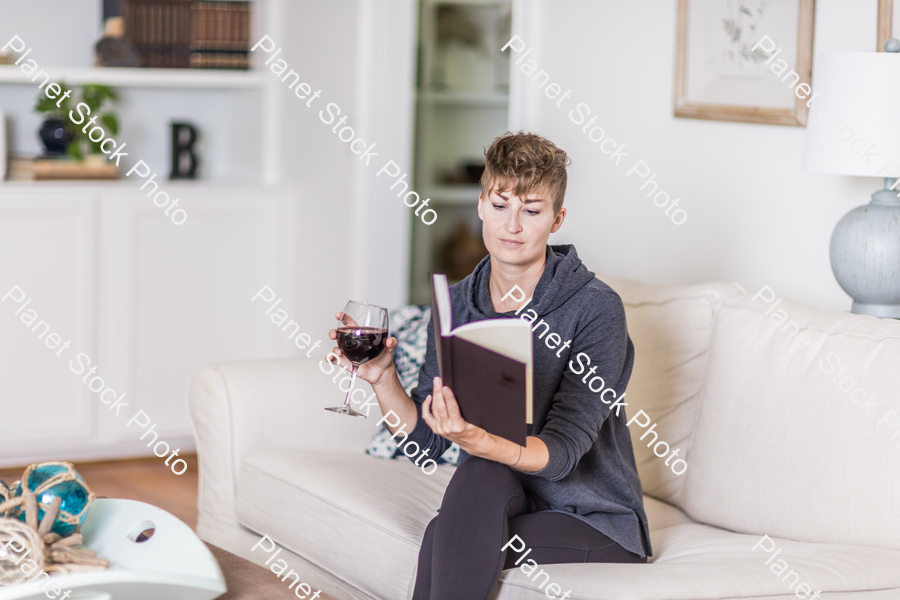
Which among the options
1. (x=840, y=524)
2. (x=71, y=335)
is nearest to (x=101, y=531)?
(x=840, y=524)

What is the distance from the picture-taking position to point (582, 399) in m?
1.65

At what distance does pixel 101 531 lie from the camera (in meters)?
1.64

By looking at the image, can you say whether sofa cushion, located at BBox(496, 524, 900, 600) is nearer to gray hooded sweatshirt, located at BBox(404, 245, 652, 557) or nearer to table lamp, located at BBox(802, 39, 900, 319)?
gray hooded sweatshirt, located at BBox(404, 245, 652, 557)

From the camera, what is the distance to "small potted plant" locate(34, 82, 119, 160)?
11.7 feet

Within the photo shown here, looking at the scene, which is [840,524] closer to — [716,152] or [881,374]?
[881,374]

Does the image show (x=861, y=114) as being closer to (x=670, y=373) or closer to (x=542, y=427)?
(x=670, y=373)

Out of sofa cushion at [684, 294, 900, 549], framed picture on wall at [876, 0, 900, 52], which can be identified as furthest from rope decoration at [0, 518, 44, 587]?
framed picture on wall at [876, 0, 900, 52]

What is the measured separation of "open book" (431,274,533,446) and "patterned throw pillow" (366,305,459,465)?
967 mm

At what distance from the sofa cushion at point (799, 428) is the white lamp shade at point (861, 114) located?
0.30 metres

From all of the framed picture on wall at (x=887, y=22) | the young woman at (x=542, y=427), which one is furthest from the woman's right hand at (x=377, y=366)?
the framed picture on wall at (x=887, y=22)

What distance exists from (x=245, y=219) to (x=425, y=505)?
203 centimetres

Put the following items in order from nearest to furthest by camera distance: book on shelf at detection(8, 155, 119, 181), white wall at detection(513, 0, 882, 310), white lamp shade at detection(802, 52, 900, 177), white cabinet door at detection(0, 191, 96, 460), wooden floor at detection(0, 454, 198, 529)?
white lamp shade at detection(802, 52, 900, 177)
white wall at detection(513, 0, 882, 310)
wooden floor at detection(0, 454, 198, 529)
white cabinet door at detection(0, 191, 96, 460)
book on shelf at detection(8, 155, 119, 181)

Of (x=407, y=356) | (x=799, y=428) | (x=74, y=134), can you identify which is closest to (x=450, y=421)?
(x=799, y=428)

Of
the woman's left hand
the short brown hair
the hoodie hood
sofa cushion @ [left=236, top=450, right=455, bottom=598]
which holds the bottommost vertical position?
sofa cushion @ [left=236, top=450, right=455, bottom=598]
